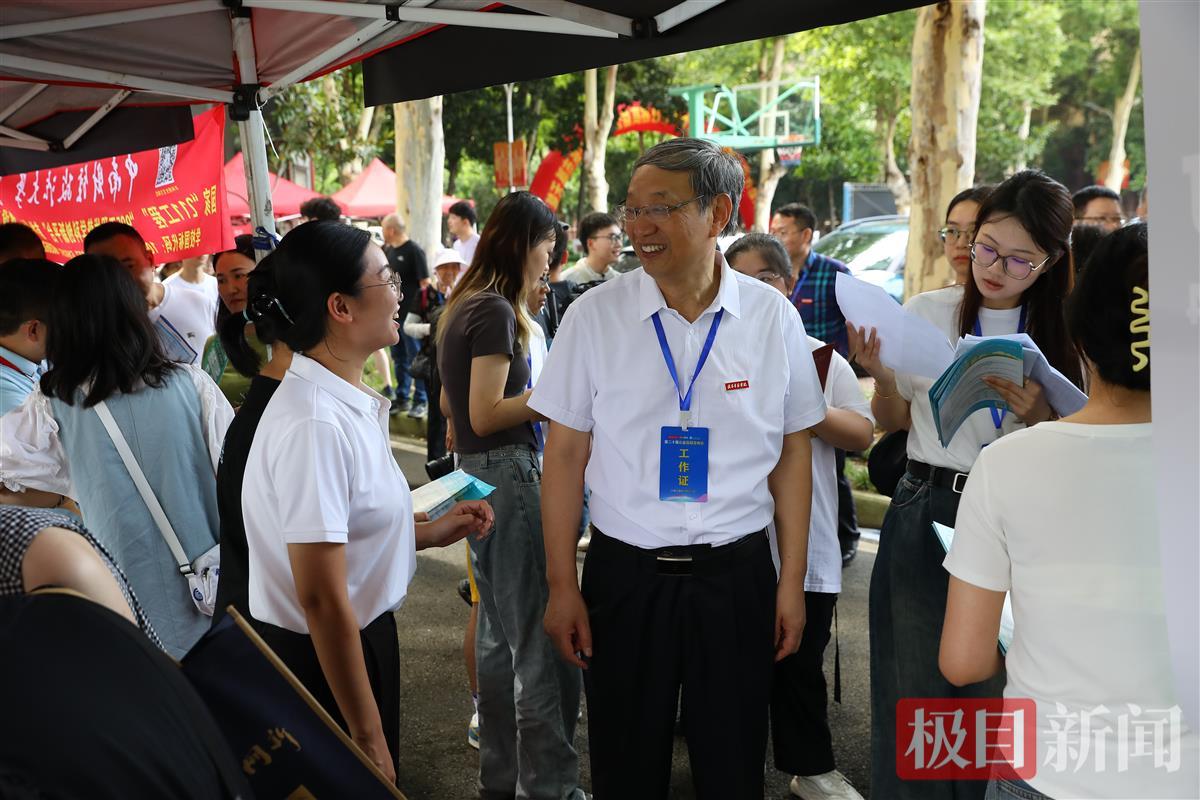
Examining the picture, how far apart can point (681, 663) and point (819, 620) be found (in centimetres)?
100

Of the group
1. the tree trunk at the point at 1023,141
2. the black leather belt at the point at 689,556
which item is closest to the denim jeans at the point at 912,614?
the black leather belt at the point at 689,556

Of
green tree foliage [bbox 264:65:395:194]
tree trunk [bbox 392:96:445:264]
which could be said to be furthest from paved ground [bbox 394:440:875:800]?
green tree foliage [bbox 264:65:395:194]

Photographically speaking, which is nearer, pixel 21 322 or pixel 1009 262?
pixel 1009 262

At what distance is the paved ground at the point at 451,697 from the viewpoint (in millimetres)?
3496

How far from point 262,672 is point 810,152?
32538 mm

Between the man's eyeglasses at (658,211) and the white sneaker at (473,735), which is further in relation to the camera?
the white sneaker at (473,735)

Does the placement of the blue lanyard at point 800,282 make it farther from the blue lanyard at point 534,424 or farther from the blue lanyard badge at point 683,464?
the blue lanyard badge at point 683,464

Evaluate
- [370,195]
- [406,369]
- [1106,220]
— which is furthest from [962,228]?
[370,195]

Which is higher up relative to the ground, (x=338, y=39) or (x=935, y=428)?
(x=338, y=39)

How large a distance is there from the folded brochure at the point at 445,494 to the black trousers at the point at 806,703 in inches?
47.2

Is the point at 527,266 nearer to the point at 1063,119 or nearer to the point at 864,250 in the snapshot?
the point at 864,250

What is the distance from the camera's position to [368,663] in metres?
Result: 2.14

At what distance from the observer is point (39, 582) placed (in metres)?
1.23

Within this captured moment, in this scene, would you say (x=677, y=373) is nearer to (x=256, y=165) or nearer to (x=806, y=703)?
(x=806, y=703)
